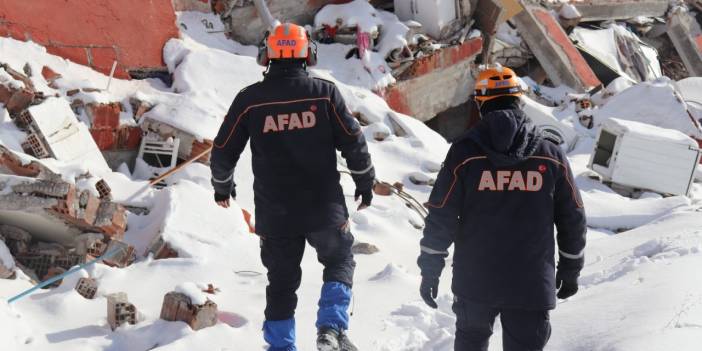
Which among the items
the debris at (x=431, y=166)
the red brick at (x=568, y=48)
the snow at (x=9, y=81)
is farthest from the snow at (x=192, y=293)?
the red brick at (x=568, y=48)

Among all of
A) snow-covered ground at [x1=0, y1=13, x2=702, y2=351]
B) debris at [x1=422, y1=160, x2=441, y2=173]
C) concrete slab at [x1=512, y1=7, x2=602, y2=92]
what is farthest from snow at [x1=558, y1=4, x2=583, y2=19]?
debris at [x1=422, y1=160, x2=441, y2=173]

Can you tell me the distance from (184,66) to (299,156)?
5411 mm

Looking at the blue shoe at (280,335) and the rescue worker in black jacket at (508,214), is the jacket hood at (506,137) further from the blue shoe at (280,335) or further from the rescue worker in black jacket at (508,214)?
the blue shoe at (280,335)

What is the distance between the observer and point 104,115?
7.69 m

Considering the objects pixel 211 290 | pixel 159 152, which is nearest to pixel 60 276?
pixel 211 290

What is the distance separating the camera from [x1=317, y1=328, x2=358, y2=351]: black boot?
3.80m

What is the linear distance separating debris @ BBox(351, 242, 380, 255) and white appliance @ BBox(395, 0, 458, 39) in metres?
5.93

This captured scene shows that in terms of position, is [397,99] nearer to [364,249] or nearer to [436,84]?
[436,84]

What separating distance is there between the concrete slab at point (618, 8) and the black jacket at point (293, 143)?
1347cm

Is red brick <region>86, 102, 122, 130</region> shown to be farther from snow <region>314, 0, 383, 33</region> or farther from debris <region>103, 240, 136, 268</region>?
snow <region>314, 0, 383, 33</region>

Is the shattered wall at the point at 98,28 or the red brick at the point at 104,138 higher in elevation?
the shattered wall at the point at 98,28

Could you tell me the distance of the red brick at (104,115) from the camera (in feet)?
25.0

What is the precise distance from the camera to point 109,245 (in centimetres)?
564

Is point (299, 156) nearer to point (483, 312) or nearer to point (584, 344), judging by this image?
point (483, 312)
